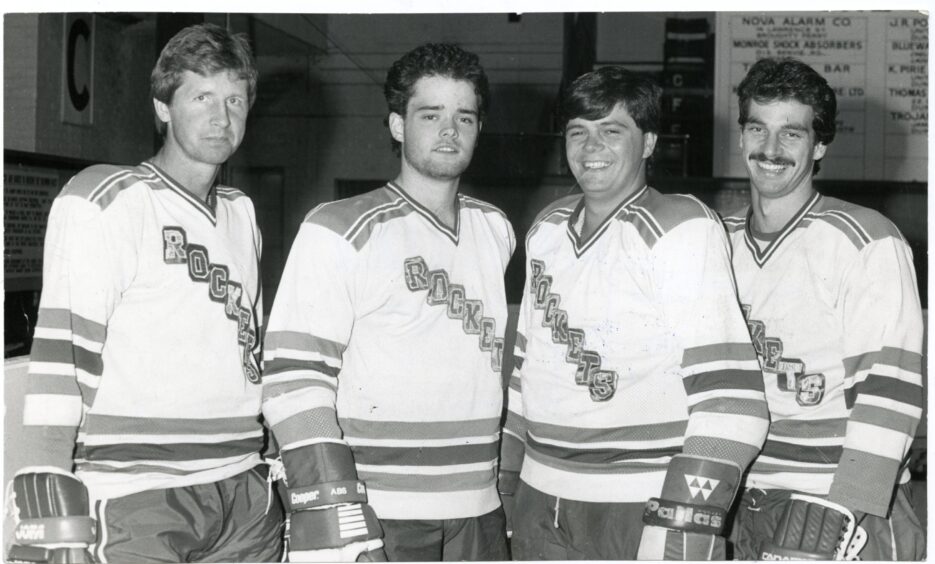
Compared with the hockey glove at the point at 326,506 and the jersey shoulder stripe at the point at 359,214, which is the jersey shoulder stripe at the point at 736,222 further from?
→ the hockey glove at the point at 326,506

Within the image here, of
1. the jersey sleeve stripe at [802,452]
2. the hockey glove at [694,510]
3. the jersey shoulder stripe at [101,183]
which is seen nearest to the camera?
the hockey glove at [694,510]

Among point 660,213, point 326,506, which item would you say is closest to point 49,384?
point 326,506

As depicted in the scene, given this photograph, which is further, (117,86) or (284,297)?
(117,86)

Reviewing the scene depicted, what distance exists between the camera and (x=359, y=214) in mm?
1982

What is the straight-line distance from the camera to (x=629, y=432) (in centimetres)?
194

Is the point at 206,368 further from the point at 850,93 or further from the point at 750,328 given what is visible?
the point at 850,93

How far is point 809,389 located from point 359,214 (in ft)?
3.62

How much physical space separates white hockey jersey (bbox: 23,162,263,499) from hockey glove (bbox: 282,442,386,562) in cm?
26

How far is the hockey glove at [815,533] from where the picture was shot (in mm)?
1867

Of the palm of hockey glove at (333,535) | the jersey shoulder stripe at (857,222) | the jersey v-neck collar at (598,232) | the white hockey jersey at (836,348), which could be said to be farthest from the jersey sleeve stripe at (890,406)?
the palm of hockey glove at (333,535)

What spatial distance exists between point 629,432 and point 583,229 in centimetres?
48

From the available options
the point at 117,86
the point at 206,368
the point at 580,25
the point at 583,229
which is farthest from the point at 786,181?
the point at 117,86

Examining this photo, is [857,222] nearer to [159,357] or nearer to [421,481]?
[421,481]

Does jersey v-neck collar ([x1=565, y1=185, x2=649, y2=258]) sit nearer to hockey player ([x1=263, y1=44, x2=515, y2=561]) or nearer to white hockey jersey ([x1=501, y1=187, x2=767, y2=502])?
white hockey jersey ([x1=501, y1=187, x2=767, y2=502])
